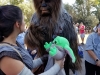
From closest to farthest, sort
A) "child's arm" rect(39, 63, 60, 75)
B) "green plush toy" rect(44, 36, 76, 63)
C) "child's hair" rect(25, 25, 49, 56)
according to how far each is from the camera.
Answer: "child's arm" rect(39, 63, 60, 75) → "green plush toy" rect(44, 36, 76, 63) → "child's hair" rect(25, 25, 49, 56)

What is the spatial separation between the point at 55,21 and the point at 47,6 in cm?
17

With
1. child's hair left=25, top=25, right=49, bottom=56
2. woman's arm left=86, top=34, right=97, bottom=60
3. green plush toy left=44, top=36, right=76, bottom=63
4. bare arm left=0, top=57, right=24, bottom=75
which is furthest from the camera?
woman's arm left=86, top=34, right=97, bottom=60

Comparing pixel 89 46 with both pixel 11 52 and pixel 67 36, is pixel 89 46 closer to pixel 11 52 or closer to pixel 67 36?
pixel 67 36

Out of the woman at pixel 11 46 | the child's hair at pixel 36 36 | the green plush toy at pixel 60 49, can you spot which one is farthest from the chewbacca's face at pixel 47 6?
the woman at pixel 11 46

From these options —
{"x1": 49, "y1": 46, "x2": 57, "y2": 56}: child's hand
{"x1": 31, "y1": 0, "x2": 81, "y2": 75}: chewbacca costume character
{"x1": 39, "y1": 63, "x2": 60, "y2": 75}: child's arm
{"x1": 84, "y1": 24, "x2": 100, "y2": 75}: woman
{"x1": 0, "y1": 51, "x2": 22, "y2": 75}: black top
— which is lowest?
{"x1": 84, "y1": 24, "x2": 100, "y2": 75}: woman

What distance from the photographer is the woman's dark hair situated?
1.69 m

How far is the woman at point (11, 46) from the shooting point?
1601 millimetres

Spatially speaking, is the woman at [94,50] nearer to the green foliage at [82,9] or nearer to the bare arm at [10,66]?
the bare arm at [10,66]

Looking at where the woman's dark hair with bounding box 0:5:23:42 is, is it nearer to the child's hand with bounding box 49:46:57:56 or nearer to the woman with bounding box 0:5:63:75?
the woman with bounding box 0:5:63:75

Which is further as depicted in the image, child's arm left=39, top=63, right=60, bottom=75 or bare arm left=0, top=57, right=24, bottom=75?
child's arm left=39, top=63, right=60, bottom=75

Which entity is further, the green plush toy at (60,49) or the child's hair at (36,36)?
the child's hair at (36,36)

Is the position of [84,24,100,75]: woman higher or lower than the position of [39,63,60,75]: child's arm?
lower

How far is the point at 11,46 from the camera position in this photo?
5.54 ft

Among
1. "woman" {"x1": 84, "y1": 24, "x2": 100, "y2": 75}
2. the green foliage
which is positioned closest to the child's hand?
"woman" {"x1": 84, "y1": 24, "x2": 100, "y2": 75}
